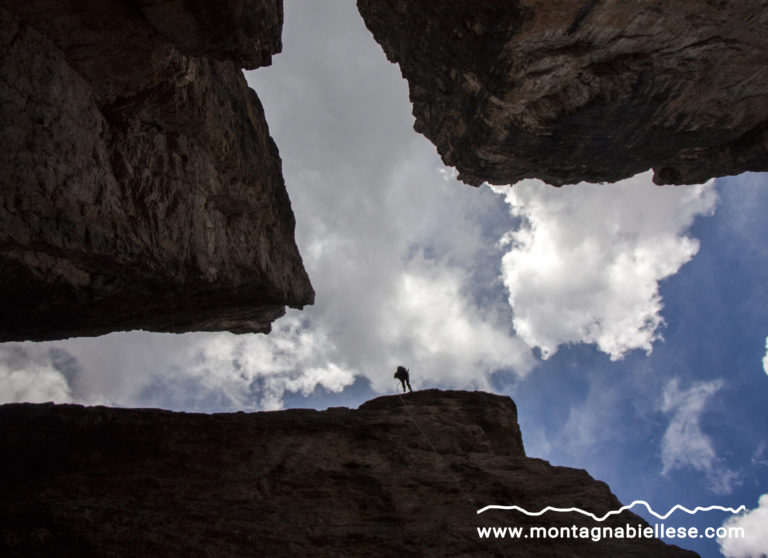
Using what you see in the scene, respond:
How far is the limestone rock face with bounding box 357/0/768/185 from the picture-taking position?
Answer: 11.4 meters

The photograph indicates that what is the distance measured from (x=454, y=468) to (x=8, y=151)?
572 inches

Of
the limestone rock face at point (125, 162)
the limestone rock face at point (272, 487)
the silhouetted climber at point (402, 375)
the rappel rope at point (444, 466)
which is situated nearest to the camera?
the limestone rock face at point (125, 162)

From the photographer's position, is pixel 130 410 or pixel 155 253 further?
pixel 130 410

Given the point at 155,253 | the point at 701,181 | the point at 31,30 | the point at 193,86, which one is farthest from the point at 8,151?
the point at 701,181

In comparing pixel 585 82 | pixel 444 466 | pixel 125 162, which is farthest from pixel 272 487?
pixel 585 82

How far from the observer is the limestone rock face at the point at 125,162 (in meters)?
8.83

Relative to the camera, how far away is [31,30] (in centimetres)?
902

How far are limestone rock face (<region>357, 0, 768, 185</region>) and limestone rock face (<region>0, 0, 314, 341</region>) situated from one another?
5.86 metres

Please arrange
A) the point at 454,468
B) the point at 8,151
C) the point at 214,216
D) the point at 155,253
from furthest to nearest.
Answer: the point at 214,216 < the point at 454,468 < the point at 155,253 < the point at 8,151

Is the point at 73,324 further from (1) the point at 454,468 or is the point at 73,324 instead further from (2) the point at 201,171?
(1) the point at 454,468

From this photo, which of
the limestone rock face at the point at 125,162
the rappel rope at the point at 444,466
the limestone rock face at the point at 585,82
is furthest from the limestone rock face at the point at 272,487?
the limestone rock face at the point at 585,82

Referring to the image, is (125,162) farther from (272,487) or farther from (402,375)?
(402,375)

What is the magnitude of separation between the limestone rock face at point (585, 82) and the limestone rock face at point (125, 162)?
5862mm

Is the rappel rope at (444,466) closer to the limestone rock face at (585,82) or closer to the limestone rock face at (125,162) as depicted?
the limestone rock face at (125,162)
